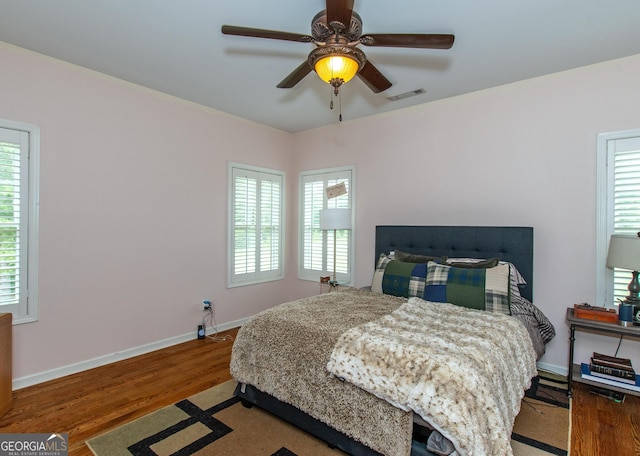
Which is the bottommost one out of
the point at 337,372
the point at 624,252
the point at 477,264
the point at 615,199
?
the point at 337,372

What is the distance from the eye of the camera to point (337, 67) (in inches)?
74.0

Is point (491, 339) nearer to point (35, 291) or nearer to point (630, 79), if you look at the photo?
point (630, 79)

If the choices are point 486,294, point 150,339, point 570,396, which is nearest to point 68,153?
point 150,339

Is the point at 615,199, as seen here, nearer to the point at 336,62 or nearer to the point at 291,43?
the point at 336,62

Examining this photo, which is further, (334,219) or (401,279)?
(334,219)

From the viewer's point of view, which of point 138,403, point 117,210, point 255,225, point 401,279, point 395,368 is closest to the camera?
point 395,368

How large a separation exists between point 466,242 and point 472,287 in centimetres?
78

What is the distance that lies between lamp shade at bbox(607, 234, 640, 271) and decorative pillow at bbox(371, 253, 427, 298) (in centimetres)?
135

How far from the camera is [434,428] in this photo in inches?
60.5

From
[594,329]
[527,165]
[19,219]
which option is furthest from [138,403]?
[527,165]

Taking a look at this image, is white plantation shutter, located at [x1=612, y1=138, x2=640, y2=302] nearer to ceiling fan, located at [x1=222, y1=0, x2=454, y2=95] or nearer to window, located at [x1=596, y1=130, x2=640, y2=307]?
window, located at [x1=596, y1=130, x2=640, y2=307]

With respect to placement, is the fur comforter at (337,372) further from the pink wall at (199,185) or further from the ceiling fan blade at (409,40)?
the ceiling fan blade at (409,40)

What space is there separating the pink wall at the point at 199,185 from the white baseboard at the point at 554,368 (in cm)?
5

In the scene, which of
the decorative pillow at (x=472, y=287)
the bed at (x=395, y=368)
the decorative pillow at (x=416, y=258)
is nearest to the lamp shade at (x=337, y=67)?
the bed at (x=395, y=368)
